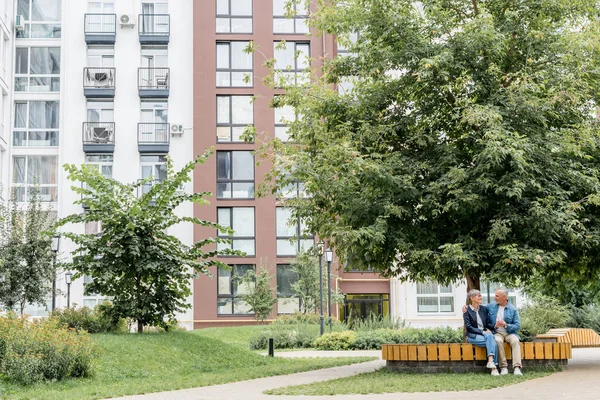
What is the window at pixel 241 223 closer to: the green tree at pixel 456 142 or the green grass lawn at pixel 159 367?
the green grass lawn at pixel 159 367

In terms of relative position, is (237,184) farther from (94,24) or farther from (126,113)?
(94,24)

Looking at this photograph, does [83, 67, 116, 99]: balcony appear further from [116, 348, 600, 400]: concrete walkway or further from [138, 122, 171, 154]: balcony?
[116, 348, 600, 400]: concrete walkway

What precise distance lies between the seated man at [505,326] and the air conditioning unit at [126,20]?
34550 millimetres

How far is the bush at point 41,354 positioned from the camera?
1428 cm

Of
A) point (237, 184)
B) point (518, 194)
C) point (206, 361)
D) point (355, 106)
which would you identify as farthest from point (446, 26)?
point (237, 184)

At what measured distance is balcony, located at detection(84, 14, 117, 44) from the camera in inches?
1751

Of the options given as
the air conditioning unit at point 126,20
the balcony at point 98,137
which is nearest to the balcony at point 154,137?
the balcony at point 98,137

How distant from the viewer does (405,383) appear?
13.4 metres

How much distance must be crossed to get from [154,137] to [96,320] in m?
23.4

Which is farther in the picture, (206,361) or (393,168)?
(206,361)

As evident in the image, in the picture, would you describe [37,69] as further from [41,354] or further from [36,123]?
[41,354]

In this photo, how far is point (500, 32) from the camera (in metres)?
16.8

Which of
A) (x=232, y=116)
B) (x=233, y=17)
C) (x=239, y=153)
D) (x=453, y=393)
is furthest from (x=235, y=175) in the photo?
(x=453, y=393)

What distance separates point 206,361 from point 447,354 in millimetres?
5904
